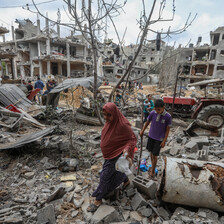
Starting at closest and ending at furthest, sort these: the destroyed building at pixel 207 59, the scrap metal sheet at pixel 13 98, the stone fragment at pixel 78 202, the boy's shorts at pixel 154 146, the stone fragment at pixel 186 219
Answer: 1. the stone fragment at pixel 186 219
2. the stone fragment at pixel 78 202
3. the boy's shorts at pixel 154 146
4. the scrap metal sheet at pixel 13 98
5. the destroyed building at pixel 207 59

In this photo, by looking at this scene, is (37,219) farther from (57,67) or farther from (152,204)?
(57,67)

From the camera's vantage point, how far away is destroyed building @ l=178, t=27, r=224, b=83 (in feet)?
84.6

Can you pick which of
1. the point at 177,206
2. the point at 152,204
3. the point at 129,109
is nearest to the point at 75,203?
the point at 152,204

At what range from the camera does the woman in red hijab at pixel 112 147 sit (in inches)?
86.7

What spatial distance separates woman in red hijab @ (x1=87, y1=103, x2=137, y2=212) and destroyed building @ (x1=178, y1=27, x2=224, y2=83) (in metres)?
26.5

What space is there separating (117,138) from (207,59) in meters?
31.6

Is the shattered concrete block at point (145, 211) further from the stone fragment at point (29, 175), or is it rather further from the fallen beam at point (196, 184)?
the stone fragment at point (29, 175)

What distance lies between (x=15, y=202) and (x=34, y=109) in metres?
4.95

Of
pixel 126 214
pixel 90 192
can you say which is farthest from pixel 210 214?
pixel 90 192

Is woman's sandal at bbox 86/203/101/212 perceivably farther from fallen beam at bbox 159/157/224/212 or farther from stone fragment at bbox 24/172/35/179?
stone fragment at bbox 24/172/35/179

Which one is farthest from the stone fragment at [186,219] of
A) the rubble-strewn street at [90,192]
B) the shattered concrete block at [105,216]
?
the shattered concrete block at [105,216]

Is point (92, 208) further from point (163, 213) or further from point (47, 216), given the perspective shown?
point (163, 213)

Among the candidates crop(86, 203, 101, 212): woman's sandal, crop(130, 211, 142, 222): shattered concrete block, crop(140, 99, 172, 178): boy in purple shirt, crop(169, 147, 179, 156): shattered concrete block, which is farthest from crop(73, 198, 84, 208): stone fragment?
crop(169, 147, 179, 156): shattered concrete block

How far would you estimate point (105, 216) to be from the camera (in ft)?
6.31
